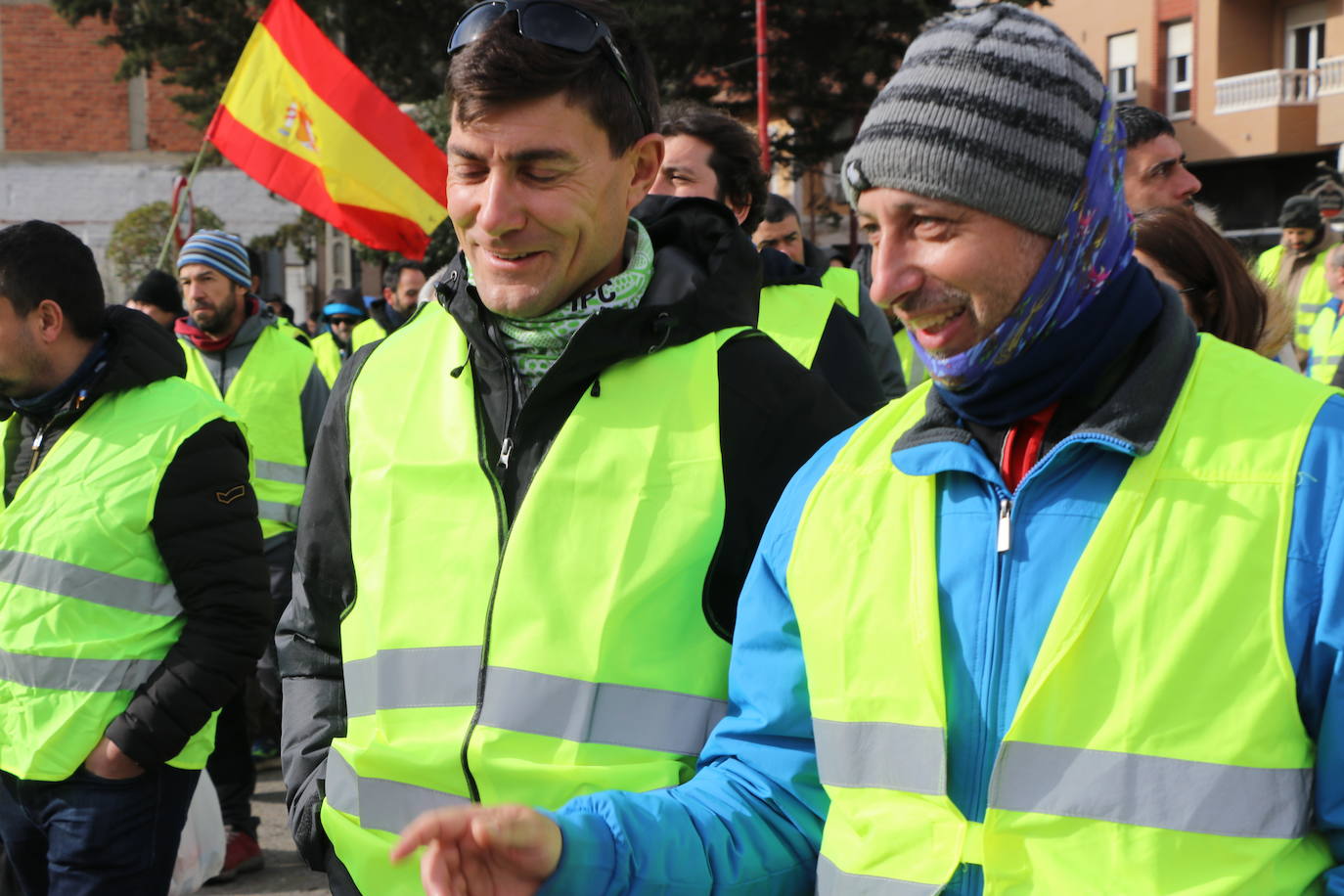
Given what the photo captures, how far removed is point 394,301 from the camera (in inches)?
499

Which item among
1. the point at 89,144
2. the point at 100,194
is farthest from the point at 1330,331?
the point at 89,144

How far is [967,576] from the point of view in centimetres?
178

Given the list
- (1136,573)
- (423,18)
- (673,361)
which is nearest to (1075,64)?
(1136,573)

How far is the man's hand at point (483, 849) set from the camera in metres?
1.66

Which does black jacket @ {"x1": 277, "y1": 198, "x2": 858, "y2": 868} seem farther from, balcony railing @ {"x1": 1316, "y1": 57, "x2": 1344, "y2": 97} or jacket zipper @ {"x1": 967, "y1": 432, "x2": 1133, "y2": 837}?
balcony railing @ {"x1": 1316, "y1": 57, "x2": 1344, "y2": 97}

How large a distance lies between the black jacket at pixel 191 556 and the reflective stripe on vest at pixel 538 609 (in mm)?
1465

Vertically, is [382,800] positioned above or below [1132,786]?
below

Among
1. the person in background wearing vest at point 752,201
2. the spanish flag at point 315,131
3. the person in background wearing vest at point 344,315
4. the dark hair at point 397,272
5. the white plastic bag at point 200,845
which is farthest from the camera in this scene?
the person in background wearing vest at point 344,315

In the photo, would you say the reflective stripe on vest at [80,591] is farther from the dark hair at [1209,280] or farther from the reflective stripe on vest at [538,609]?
the dark hair at [1209,280]

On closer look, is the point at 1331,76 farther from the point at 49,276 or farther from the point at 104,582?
the point at 104,582

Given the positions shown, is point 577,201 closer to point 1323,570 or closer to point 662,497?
point 662,497

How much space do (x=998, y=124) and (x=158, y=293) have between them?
7.67 meters

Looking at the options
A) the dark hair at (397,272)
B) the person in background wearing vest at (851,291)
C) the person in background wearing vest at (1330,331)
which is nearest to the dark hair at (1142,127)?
the person in background wearing vest at (851,291)

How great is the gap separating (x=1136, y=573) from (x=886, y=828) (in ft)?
1.35
